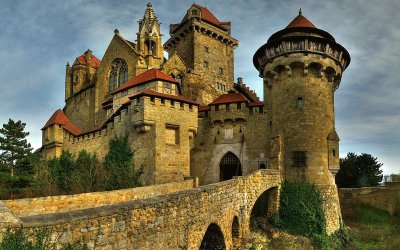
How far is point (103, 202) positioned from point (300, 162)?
12.9 m

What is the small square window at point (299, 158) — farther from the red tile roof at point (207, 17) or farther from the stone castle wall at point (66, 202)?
the red tile roof at point (207, 17)

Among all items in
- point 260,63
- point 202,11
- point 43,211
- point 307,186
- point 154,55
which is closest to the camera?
point 43,211

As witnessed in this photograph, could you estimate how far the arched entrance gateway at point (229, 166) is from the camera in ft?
95.9

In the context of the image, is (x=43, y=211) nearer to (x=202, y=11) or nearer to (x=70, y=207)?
(x=70, y=207)

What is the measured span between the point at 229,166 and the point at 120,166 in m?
7.92

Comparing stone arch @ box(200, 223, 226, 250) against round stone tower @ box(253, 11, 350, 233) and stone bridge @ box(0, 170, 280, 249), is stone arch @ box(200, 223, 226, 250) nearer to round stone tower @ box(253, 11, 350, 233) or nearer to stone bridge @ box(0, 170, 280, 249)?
stone bridge @ box(0, 170, 280, 249)

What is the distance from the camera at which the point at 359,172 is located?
43.0m

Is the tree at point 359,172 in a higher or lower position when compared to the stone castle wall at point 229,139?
lower

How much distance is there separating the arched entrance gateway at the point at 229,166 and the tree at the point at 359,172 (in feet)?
57.9

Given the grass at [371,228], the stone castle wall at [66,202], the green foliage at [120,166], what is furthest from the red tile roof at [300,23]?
the stone castle wall at [66,202]

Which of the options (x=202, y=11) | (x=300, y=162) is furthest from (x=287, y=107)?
(x=202, y=11)

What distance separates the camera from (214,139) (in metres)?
29.8

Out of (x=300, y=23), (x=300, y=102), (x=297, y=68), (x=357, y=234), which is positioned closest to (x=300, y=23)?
(x=300, y=23)

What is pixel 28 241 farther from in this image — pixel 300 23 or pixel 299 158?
pixel 300 23
